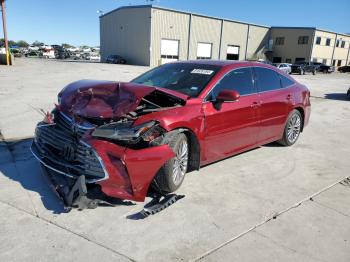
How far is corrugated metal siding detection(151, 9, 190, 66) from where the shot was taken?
143ft

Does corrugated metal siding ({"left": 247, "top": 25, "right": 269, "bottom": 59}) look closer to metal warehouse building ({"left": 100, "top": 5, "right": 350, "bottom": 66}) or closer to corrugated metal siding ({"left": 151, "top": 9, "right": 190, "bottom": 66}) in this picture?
metal warehouse building ({"left": 100, "top": 5, "right": 350, "bottom": 66})

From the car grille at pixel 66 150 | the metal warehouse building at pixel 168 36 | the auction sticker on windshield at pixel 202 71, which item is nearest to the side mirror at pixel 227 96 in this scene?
the auction sticker on windshield at pixel 202 71

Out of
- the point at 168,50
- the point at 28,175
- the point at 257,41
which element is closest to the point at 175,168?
the point at 28,175

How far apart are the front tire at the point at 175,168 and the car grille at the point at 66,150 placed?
0.71 m

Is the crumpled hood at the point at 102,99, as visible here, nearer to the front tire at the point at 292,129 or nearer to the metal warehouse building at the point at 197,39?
the front tire at the point at 292,129

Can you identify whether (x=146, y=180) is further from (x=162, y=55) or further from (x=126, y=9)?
(x=126, y=9)

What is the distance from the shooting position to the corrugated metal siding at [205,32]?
47.2 m

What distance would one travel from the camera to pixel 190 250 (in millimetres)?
3025

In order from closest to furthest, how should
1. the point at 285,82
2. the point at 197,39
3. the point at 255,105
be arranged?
the point at 255,105
the point at 285,82
the point at 197,39

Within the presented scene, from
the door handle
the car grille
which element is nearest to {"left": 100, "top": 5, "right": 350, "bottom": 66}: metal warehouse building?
the door handle

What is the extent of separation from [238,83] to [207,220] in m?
2.34

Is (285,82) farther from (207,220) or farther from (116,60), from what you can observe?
(116,60)

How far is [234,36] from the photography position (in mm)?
52438

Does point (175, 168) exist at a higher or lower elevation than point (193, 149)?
lower
